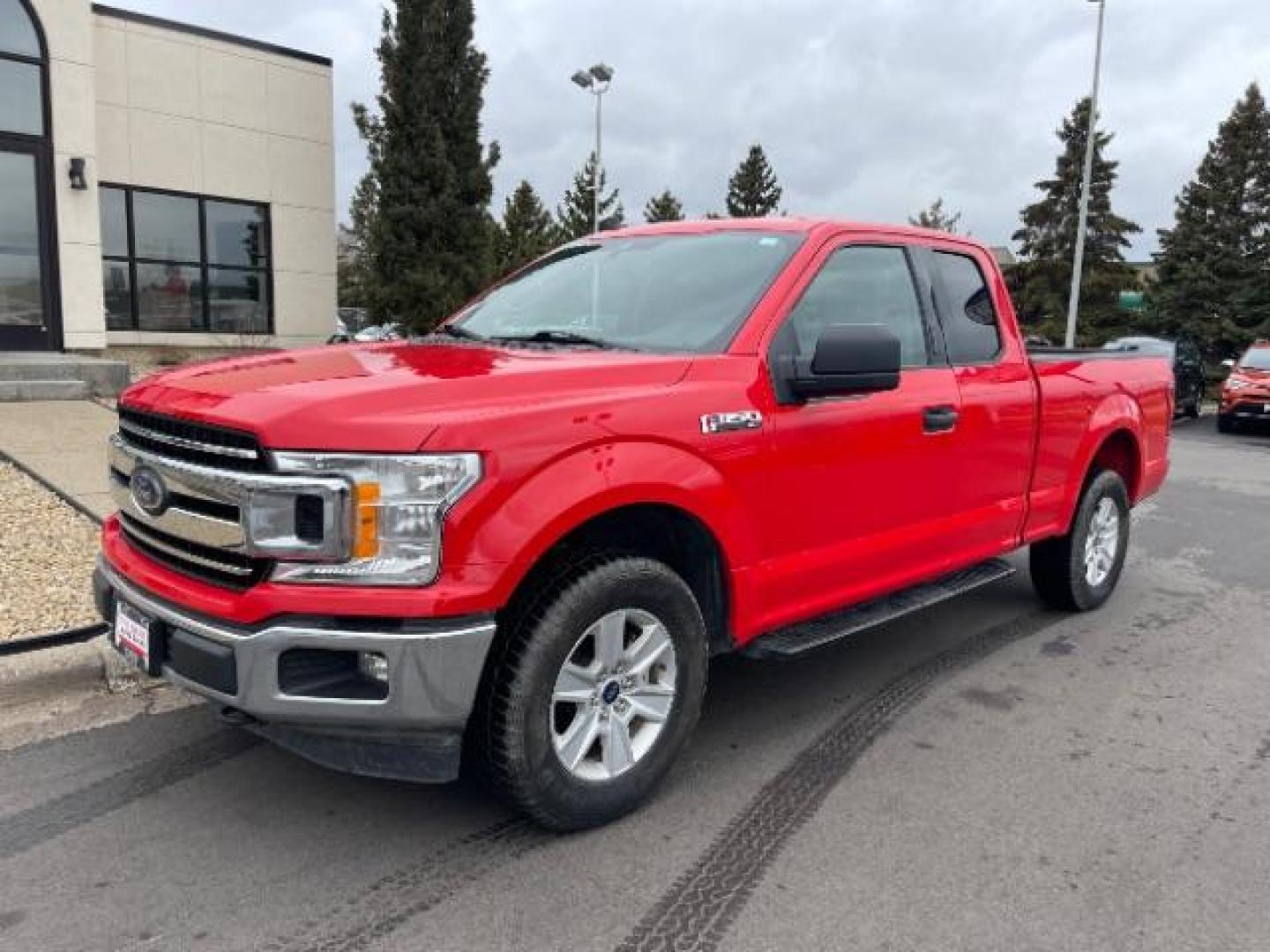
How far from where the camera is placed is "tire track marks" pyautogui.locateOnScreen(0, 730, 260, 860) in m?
3.15

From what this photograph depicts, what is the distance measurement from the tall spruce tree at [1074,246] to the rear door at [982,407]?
32.4m

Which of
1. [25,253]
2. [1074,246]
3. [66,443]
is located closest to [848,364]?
[66,443]

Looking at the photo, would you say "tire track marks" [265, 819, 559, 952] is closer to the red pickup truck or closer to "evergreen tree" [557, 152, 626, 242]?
the red pickup truck

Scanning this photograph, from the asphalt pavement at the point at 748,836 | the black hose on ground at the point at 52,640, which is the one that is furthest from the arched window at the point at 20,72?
the asphalt pavement at the point at 748,836

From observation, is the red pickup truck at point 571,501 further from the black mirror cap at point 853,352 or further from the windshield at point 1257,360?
the windshield at point 1257,360

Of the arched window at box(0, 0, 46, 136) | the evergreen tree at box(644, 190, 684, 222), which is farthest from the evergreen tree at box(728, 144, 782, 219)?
the arched window at box(0, 0, 46, 136)

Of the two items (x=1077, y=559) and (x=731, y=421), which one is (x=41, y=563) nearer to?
(x=731, y=421)

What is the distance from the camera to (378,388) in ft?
9.30

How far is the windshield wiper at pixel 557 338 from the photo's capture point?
375 centimetres

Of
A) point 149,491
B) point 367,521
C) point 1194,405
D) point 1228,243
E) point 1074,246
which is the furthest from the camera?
point 1074,246

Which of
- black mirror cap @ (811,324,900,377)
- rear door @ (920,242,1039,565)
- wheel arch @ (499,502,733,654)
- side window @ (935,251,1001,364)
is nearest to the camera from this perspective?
wheel arch @ (499,502,733,654)

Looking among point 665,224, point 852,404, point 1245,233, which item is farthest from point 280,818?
point 1245,233

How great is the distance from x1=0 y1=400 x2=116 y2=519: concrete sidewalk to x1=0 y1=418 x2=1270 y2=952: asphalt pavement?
3554 mm

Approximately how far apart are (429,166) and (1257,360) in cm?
1584
